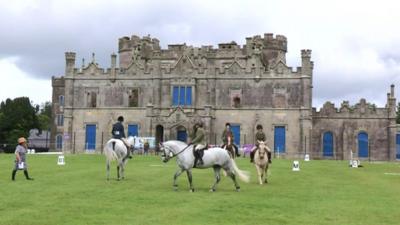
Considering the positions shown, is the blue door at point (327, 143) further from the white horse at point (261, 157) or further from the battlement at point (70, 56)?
the white horse at point (261, 157)

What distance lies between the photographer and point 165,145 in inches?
806

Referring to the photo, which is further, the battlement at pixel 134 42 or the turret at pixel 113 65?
the battlement at pixel 134 42

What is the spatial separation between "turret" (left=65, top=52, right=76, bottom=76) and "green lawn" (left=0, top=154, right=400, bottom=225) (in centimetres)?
4404

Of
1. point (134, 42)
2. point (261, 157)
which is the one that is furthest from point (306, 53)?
point (261, 157)

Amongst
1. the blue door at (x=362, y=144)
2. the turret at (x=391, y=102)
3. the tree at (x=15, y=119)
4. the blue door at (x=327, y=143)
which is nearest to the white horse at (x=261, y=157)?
the blue door at (x=327, y=143)

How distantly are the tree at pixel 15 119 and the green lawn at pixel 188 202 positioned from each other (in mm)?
62510

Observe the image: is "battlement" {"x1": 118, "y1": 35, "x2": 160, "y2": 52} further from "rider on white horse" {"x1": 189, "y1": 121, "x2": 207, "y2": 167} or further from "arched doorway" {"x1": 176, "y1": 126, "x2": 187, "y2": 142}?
"rider on white horse" {"x1": 189, "y1": 121, "x2": 207, "y2": 167}

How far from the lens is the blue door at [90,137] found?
6619 centimetres

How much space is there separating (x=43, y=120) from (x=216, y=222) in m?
101

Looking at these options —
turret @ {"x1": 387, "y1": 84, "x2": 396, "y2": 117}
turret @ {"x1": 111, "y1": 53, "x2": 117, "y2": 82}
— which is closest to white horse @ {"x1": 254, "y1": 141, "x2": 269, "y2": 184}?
turret @ {"x1": 387, "y1": 84, "x2": 396, "y2": 117}

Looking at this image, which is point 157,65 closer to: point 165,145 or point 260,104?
point 260,104

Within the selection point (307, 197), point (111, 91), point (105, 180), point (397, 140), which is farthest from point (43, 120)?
point (307, 197)

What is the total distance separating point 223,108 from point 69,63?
17.9m

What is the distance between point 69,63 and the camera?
67750 millimetres
